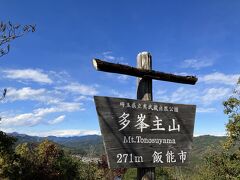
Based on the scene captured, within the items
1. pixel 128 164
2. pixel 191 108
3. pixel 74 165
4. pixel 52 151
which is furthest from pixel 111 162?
pixel 74 165

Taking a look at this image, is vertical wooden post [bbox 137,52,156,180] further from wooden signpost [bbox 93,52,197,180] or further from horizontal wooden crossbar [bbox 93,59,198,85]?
horizontal wooden crossbar [bbox 93,59,198,85]

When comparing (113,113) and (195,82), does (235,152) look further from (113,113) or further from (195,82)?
(113,113)

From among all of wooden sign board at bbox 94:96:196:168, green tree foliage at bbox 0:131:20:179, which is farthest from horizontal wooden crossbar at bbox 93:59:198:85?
green tree foliage at bbox 0:131:20:179

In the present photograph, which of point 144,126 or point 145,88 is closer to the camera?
point 144,126

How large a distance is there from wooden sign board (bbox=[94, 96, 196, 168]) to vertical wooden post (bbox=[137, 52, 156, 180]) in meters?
0.19

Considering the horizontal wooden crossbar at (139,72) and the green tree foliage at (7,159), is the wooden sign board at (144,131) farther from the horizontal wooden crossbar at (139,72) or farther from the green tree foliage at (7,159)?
the green tree foliage at (7,159)

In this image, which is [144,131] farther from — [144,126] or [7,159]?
[7,159]

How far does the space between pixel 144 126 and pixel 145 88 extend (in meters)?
0.71

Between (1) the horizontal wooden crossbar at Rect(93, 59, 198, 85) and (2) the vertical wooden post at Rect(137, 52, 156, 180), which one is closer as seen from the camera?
(1) the horizontal wooden crossbar at Rect(93, 59, 198, 85)

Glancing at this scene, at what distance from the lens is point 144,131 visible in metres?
Answer: 5.38

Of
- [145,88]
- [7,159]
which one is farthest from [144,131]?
[7,159]

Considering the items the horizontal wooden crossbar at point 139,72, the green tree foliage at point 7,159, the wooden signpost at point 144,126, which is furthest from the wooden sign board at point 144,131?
the green tree foliage at point 7,159

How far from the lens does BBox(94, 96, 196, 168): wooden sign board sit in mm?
5000

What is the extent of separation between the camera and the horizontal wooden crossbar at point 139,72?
522 centimetres
